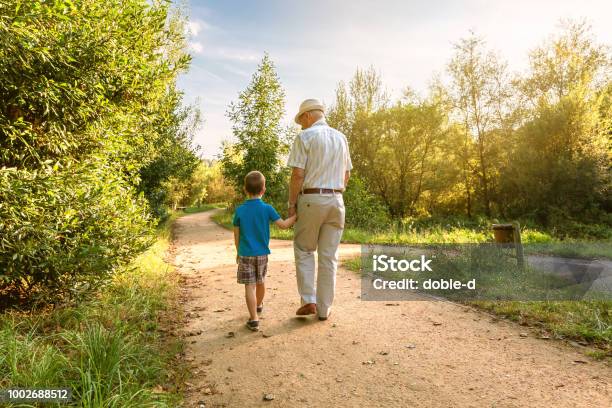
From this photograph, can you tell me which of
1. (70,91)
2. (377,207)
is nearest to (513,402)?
(70,91)

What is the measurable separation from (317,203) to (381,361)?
5.88 feet

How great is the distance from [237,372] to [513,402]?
7.31 ft

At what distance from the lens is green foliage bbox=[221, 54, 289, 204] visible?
1988cm

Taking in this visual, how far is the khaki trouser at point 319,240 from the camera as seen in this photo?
4504 mm

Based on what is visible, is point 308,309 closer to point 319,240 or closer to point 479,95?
point 319,240

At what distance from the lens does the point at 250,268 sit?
447cm

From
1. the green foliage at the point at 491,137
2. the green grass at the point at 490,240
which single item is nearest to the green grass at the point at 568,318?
the green grass at the point at 490,240

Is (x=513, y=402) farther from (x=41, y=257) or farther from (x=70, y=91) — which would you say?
(x=70, y=91)

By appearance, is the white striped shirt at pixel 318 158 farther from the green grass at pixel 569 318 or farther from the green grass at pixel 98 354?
the green grass at pixel 569 318

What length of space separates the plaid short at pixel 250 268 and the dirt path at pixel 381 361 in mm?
611

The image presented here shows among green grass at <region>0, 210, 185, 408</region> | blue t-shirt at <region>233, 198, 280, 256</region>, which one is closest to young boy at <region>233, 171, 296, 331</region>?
blue t-shirt at <region>233, 198, 280, 256</region>

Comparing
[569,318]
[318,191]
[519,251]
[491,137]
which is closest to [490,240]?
[519,251]

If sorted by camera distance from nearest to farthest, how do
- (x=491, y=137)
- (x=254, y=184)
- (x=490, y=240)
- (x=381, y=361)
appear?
(x=381, y=361) < (x=254, y=184) < (x=490, y=240) < (x=491, y=137)

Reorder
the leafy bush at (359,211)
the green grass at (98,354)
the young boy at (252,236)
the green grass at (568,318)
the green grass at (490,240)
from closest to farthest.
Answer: the green grass at (98,354) → the green grass at (568,318) → the young boy at (252,236) → the green grass at (490,240) → the leafy bush at (359,211)
